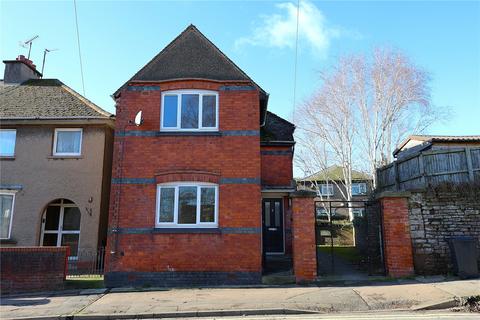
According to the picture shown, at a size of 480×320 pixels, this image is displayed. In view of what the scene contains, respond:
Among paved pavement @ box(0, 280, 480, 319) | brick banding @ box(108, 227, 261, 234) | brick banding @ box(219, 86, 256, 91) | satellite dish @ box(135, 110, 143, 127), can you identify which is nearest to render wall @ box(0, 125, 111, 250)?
brick banding @ box(108, 227, 261, 234)

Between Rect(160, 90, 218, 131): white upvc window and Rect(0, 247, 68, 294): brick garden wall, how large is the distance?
4.99m

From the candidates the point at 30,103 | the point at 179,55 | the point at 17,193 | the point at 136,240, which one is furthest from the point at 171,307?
the point at 30,103

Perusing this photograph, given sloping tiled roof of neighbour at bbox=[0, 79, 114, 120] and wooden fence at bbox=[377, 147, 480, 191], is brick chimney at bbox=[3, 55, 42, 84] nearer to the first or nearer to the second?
sloping tiled roof of neighbour at bbox=[0, 79, 114, 120]

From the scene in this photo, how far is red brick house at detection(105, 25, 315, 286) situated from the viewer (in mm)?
11320

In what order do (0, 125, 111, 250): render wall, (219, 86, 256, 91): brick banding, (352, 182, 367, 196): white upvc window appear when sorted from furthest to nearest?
1. (352, 182, 367, 196): white upvc window
2. (0, 125, 111, 250): render wall
3. (219, 86, 256, 91): brick banding

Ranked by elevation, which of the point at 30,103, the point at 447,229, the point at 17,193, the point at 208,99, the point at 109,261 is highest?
the point at 30,103

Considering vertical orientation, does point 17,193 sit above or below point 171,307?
above

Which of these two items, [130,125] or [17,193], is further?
[17,193]

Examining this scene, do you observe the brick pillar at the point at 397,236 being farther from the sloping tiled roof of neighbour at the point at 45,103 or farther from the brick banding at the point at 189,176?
the sloping tiled roof of neighbour at the point at 45,103

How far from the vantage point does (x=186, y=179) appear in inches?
461

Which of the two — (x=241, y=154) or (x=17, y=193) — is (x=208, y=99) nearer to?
(x=241, y=154)

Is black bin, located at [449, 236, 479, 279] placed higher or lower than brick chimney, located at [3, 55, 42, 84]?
lower

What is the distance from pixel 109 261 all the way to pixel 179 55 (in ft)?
22.9

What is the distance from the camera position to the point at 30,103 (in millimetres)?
15922
